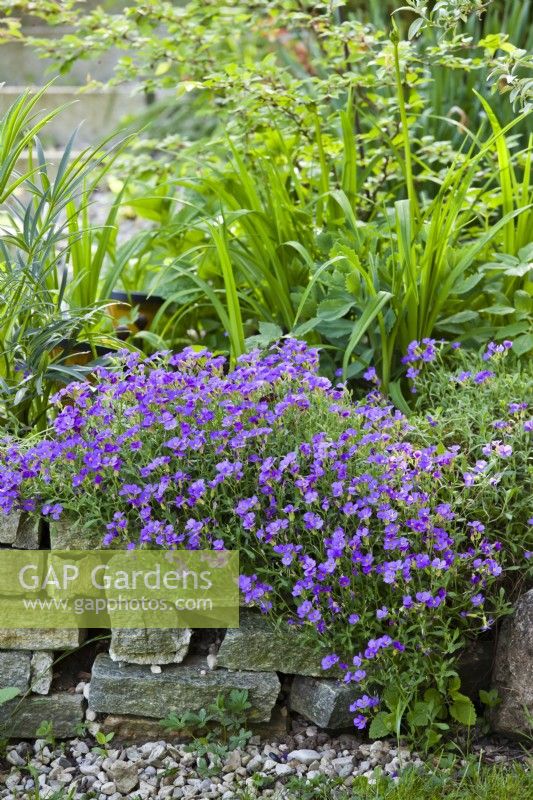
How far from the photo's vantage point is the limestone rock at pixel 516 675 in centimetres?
192

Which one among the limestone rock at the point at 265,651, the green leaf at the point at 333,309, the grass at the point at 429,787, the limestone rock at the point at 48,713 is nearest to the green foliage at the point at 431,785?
the grass at the point at 429,787

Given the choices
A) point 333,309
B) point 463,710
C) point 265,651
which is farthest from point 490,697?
point 333,309

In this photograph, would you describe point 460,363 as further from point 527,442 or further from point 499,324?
point 527,442

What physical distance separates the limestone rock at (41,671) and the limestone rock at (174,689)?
0.12m

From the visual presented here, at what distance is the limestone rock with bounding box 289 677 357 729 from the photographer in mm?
→ 1972

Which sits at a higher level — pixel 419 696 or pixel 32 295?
pixel 32 295

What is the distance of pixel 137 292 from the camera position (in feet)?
10.1

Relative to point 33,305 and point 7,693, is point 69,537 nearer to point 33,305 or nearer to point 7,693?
point 7,693

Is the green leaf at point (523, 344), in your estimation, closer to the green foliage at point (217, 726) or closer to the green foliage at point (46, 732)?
the green foliage at point (217, 726)

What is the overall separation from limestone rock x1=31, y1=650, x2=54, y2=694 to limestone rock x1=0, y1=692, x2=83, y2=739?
2 centimetres

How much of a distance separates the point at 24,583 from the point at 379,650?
2.73ft

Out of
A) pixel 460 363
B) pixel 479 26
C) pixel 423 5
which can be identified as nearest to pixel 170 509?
pixel 460 363

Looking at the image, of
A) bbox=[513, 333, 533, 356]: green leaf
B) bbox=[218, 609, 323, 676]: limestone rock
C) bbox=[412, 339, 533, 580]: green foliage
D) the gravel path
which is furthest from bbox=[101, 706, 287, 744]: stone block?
bbox=[513, 333, 533, 356]: green leaf

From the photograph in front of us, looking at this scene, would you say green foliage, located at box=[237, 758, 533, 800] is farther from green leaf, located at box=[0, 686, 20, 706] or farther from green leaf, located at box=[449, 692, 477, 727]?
green leaf, located at box=[0, 686, 20, 706]
